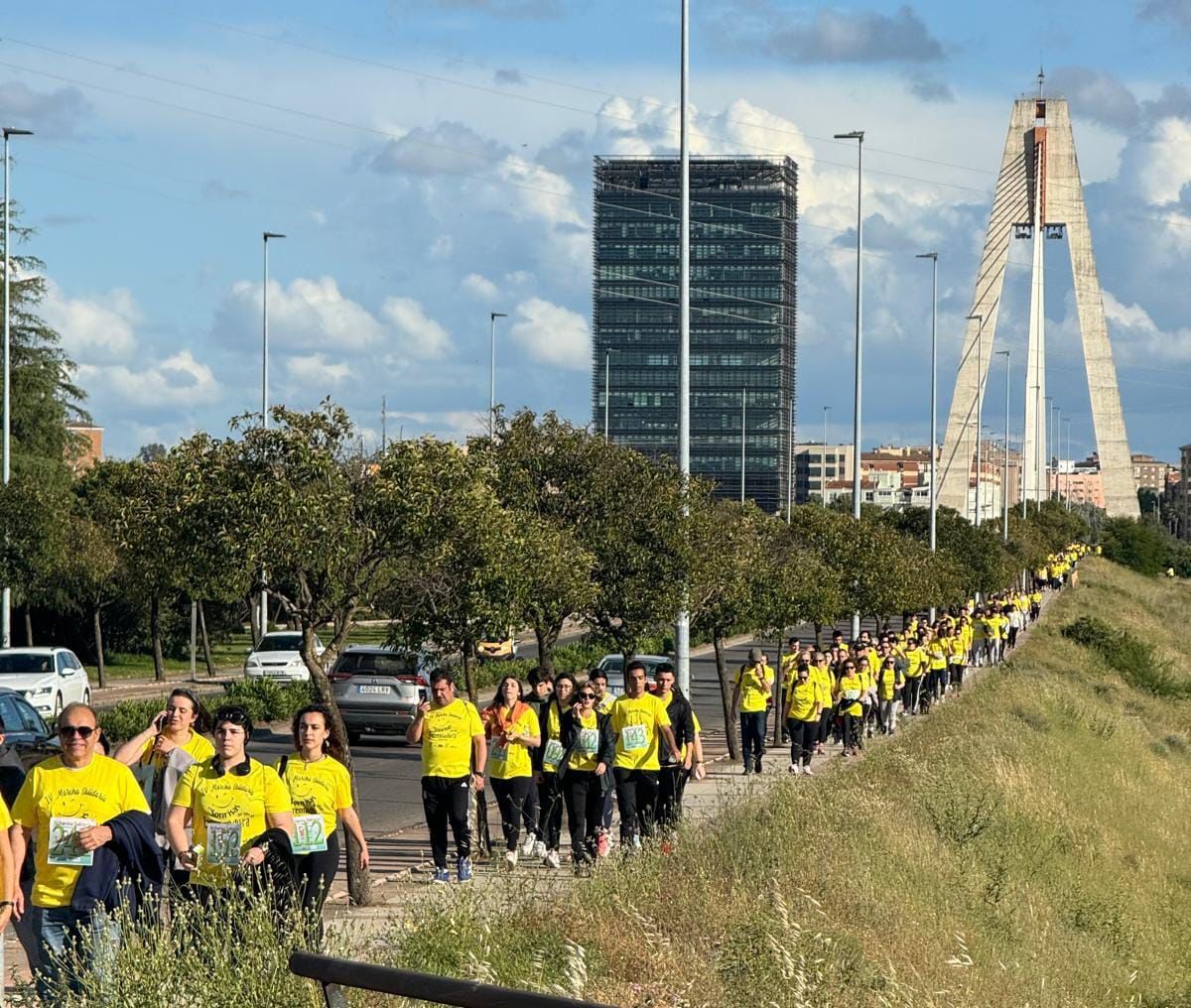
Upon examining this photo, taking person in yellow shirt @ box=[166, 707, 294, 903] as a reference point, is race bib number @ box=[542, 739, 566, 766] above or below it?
below

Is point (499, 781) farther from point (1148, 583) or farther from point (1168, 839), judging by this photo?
point (1148, 583)

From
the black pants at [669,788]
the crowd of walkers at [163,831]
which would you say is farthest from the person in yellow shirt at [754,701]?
the crowd of walkers at [163,831]

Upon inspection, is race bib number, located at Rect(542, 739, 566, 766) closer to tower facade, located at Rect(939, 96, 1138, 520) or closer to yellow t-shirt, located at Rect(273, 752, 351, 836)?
yellow t-shirt, located at Rect(273, 752, 351, 836)

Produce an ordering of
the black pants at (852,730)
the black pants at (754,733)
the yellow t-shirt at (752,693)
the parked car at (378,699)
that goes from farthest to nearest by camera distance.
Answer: the parked car at (378,699) → the black pants at (852,730) → the black pants at (754,733) → the yellow t-shirt at (752,693)

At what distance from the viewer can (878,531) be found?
4003cm

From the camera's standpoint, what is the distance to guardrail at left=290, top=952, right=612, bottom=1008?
4605mm

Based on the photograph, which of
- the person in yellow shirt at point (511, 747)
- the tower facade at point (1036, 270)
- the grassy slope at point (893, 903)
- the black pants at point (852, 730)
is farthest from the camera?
the tower facade at point (1036, 270)

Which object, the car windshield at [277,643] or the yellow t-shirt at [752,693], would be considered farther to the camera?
the car windshield at [277,643]

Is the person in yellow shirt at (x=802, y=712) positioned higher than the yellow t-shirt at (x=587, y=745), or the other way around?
the yellow t-shirt at (x=587, y=745)

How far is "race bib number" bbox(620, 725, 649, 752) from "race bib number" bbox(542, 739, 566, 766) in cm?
76

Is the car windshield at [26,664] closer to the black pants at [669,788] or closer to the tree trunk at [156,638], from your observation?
the tree trunk at [156,638]

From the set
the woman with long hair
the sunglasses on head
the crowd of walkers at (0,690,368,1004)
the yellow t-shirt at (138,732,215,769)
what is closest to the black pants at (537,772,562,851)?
the woman with long hair

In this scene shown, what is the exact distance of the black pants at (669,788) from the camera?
15.4 metres

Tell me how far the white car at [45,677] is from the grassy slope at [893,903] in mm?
13285
